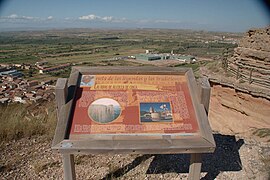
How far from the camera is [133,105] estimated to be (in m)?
2.93

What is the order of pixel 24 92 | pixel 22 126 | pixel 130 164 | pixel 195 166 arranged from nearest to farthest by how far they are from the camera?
pixel 195 166 < pixel 130 164 < pixel 22 126 < pixel 24 92

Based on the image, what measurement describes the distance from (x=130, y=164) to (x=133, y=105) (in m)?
1.47

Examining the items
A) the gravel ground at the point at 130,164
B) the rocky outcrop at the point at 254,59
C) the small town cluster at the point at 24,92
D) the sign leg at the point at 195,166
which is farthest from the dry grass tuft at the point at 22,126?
the rocky outcrop at the point at 254,59

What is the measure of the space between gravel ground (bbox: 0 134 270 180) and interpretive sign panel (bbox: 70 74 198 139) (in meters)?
1.19

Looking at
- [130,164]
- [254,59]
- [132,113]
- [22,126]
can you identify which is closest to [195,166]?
[132,113]

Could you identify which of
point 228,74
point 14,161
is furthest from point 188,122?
point 228,74

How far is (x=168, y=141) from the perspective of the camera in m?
2.59

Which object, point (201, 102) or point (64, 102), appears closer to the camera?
point (64, 102)

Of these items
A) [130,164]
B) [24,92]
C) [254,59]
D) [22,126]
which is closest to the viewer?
[130,164]

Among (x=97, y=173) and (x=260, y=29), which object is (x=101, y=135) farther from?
(x=260, y=29)

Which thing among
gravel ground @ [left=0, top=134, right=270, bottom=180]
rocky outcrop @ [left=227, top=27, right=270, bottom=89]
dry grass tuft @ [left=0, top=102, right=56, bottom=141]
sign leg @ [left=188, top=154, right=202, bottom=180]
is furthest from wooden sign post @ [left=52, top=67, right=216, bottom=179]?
rocky outcrop @ [left=227, top=27, right=270, bottom=89]

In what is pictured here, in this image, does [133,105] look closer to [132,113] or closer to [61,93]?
[132,113]

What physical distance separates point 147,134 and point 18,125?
342 cm

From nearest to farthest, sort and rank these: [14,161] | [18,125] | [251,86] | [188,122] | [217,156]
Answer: [188,122] → [14,161] → [217,156] → [18,125] → [251,86]
